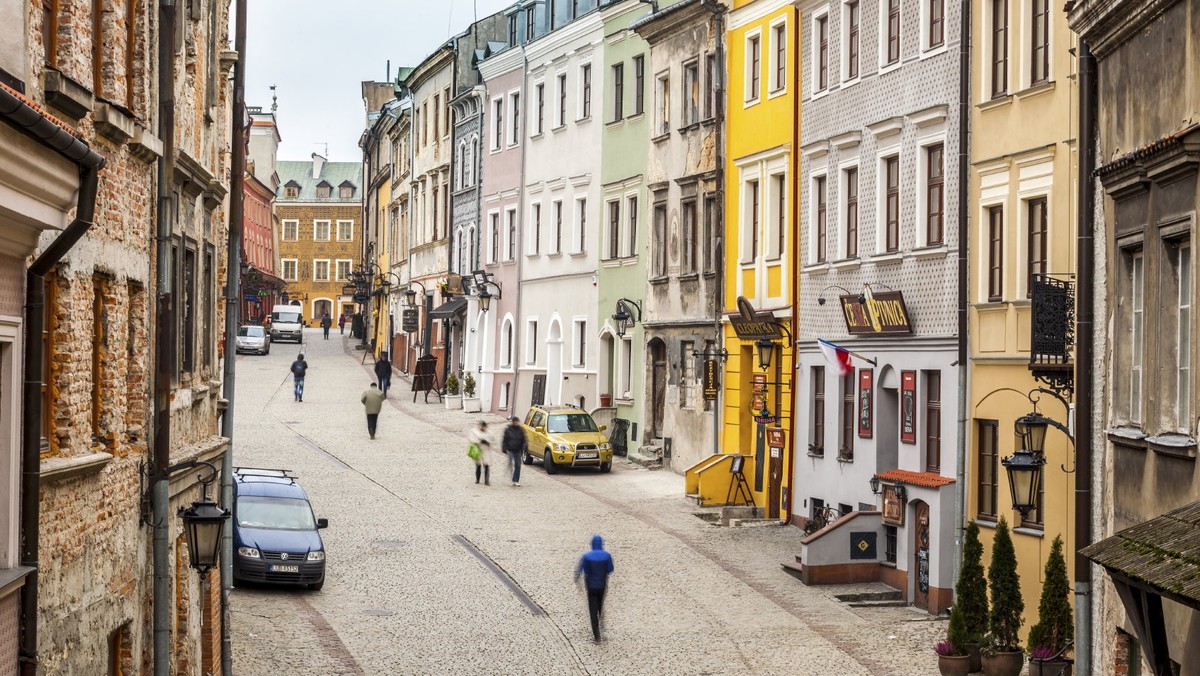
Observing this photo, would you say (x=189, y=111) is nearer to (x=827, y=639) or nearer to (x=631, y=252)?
(x=827, y=639)

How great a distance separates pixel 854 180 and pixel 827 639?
11.2 metres

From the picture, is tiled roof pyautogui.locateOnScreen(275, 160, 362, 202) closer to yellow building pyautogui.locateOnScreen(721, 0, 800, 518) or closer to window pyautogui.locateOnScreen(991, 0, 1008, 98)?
yellow building pyautogui.locateOnScreen(721, 0, 800, 518)

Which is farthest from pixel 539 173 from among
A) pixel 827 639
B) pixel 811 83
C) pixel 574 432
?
pixel 827 639

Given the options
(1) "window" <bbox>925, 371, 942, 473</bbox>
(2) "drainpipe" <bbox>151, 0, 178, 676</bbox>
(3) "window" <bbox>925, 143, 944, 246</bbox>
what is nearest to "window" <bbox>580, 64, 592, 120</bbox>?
Result: (3) "window" <bbox>925, 143, 944, 246</bbox>

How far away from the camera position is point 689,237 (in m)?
42.7

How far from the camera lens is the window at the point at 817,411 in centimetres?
3456

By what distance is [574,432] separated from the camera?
143 feet

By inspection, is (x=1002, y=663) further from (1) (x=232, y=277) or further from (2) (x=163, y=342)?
(2) (x=163, y=342)

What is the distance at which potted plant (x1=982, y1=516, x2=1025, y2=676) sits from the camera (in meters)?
22.2

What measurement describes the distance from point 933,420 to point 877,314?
2.86m

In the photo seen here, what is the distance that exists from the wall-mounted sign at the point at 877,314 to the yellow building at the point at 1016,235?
252 centimetres

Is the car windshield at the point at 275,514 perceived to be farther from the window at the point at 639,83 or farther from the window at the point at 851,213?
the window at the point at 639,83

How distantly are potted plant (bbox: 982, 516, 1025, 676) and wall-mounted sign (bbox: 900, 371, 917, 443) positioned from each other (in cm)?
675

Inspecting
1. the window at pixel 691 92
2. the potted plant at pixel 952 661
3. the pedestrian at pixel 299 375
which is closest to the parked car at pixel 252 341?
the pedestrian at pixel 299 375
